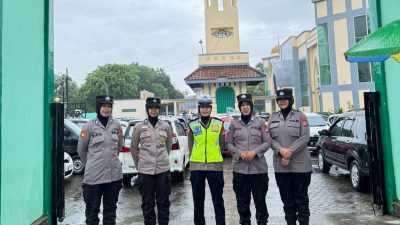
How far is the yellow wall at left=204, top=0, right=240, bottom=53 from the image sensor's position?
26625 millimetres

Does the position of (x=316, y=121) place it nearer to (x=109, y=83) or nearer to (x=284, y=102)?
(x=284, y=102)

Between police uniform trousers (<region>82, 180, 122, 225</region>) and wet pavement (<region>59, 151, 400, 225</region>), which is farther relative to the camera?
wet pavement (<region>59, 151, 400, 225</region>)

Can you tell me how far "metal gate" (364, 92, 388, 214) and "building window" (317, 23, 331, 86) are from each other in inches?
1151

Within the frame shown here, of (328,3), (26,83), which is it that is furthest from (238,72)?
(26,83)

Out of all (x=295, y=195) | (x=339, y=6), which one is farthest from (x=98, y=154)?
(x=339, y=6)

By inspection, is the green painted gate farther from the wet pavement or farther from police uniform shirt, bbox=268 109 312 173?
police uniform shirt, bbox=268 109 312 173

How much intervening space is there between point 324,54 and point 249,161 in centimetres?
3151

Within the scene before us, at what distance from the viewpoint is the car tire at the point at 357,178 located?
313 inches

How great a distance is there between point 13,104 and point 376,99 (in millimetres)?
5450

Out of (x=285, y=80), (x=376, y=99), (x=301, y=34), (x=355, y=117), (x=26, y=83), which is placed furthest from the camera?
(x=285, y=80)

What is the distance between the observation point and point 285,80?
1783 inches

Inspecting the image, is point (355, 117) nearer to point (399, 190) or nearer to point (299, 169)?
point (399, 190)

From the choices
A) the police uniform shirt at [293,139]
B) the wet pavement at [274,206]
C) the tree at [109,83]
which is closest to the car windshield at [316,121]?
the wet pavement at [274,206]

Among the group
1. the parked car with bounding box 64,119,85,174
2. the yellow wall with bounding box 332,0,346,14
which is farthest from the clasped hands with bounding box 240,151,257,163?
the yellow wall with bounding box 332,0,346,14
